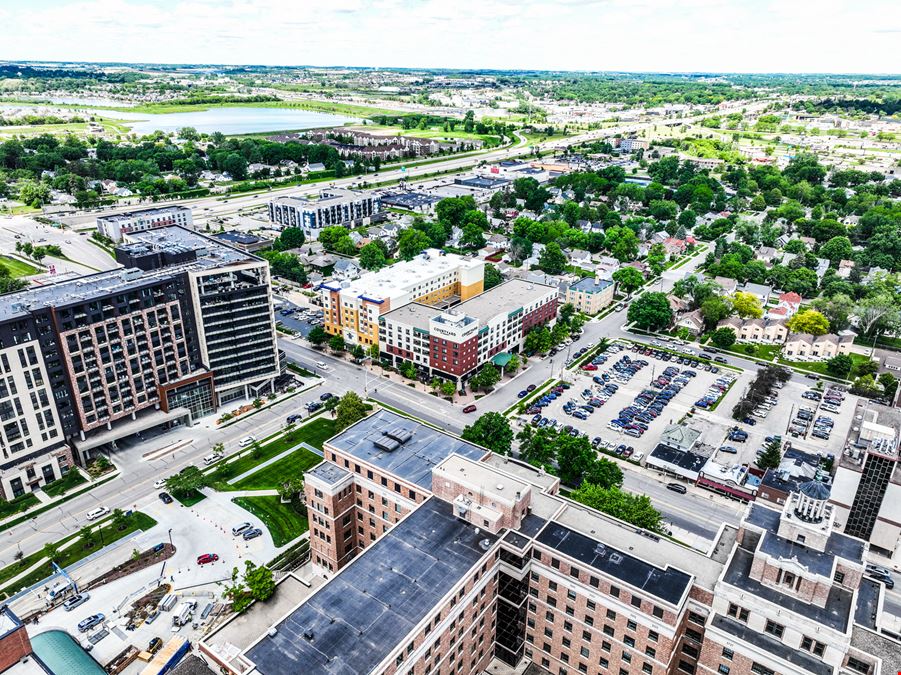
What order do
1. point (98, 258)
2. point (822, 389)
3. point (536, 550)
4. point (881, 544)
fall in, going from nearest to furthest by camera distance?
point (536, 550) → point (881, 544) → point (822, 389) → point (98, 258)

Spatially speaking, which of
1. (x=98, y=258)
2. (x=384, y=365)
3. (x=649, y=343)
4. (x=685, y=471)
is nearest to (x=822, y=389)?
(x=649, y=343)

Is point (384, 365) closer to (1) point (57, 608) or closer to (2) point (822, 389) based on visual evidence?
(1) point (57, 608)

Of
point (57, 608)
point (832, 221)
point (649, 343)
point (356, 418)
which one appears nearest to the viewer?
point (57, 608)

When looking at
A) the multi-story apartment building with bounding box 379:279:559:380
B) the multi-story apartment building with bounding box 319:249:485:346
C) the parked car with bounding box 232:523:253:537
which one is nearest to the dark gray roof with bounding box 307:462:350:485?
the parked car with bounding box 232:523:253:537

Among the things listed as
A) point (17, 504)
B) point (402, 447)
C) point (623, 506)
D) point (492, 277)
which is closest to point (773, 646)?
point (623, 506)

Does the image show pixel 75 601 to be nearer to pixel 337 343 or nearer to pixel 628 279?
pixel 337 343
